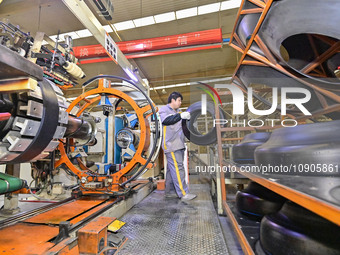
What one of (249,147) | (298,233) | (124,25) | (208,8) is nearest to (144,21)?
(124,25)

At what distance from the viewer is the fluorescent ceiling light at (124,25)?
4784 mm

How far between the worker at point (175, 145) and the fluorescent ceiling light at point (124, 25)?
3.06m

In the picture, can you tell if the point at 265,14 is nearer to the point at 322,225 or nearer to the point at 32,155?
the point at 322,225

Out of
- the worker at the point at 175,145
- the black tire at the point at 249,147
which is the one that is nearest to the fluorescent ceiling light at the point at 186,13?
the worker at the point at 175,145

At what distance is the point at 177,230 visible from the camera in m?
1.68

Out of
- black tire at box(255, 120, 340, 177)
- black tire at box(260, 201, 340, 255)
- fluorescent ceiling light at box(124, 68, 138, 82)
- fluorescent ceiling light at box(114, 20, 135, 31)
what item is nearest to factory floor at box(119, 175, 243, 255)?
black tire at box(260, 201, 340, 255)

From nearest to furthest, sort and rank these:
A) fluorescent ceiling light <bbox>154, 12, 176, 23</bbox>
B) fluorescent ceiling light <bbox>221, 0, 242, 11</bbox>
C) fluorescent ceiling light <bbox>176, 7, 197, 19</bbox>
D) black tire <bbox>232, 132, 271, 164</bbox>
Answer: black tire <bbox>232, 132, 271, 164</bbox>
fluorescent ceiling light <bbox>221, 0, 242, 11</bbox>
fluorescent ceiling light <bbox>176, 7, 197, 19</bbox>
fluorescent ceiling light <bbox>154, 12, 176, 23</bbox>

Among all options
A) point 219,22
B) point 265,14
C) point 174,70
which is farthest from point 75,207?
point 174,70

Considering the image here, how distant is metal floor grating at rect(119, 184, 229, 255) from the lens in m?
1.38

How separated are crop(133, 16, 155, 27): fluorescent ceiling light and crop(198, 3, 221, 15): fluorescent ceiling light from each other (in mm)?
1223

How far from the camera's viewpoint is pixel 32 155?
1.05 m

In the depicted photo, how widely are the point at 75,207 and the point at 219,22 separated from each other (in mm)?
5223

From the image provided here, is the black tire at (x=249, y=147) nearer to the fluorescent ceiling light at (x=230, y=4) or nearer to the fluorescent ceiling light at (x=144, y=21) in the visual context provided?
the fluorescent ceiling light at (x=230, y=4)

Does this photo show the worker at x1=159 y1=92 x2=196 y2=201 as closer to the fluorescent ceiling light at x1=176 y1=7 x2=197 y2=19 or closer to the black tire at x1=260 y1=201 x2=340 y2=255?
the black tire at x1=260 y1=201 x2=340 y2=255
